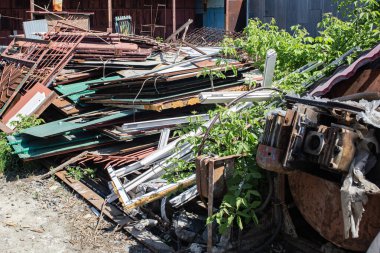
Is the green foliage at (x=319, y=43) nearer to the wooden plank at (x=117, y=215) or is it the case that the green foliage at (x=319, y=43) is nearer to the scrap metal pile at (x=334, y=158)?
the scrap metal pile at (x=334, y=158)

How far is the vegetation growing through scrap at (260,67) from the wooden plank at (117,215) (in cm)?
66

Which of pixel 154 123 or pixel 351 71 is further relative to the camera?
pixel 154 123

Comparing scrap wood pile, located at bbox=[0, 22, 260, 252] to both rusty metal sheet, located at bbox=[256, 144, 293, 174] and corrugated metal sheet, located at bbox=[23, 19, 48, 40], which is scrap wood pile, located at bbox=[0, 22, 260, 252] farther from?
corrugated metal sheet, located at bbox=[23, 19, 48, 40]

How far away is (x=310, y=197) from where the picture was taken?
3576 millimetres

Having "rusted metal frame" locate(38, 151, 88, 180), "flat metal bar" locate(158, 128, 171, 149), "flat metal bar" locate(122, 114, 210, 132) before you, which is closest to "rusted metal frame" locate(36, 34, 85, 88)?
"rusted metal frame" locate(38, 151, 88, 180)

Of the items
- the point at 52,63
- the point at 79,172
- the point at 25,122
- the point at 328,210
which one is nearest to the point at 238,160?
the point at 328,210

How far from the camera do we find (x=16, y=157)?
730 centimetres

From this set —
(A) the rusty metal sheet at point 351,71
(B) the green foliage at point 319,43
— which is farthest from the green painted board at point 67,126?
(A) the rusty metal sheet at point 351,71

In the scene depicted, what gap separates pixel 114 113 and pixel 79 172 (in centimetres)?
96

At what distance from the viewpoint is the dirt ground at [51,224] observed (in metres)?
4.91

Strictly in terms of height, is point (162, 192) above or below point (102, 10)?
below

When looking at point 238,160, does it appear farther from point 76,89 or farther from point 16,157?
point 76,89

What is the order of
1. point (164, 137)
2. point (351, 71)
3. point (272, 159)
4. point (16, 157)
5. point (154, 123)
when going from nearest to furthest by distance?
point (272, 159), point (351, 71), point (164, 137), point (154, 123), point (16, 157)

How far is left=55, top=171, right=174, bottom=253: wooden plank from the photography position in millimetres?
4652
